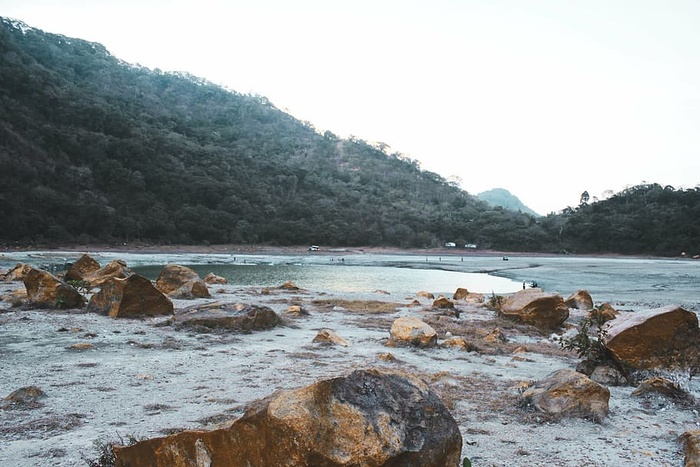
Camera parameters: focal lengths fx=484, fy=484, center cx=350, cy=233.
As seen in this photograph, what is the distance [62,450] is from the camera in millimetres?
4270

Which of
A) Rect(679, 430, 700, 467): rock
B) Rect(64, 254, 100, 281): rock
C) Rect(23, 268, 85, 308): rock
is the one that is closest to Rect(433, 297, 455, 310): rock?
Rect(23, 268, 85, 308): rock

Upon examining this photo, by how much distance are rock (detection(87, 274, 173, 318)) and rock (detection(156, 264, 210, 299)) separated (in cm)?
413

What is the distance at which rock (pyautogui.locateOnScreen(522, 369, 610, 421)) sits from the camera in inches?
223

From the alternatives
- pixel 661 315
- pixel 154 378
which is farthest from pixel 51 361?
pixel 661 315

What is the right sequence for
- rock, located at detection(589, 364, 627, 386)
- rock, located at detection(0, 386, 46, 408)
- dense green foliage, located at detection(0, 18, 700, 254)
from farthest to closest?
1. dense green foliage, located at detection(0, 18, 700, 254)
2. rock, located at detection(589, 364, 627, 386)
3. rock, located at detection(0, 386, 46, 408)

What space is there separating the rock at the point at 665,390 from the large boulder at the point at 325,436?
469 centimetres

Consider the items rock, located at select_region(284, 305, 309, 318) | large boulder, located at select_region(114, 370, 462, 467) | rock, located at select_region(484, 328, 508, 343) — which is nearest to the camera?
large boulder, located at select_region(114, 370, 462, 467)

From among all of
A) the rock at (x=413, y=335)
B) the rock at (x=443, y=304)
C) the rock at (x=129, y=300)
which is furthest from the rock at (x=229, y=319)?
the rock at (x=443, y=304)

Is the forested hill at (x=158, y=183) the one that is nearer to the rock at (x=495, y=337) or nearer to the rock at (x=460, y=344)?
the rock at (x=495, y=337)

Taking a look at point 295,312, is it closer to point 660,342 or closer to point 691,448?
point 660,342

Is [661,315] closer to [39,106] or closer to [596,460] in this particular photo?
[596,460]

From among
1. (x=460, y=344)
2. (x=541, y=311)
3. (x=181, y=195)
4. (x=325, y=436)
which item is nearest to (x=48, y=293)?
(x=460, y=344)

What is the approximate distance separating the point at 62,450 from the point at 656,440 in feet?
19.0

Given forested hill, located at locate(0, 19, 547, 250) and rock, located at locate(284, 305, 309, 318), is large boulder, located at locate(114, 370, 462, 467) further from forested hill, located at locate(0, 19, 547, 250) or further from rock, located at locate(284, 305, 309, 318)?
forested hill, located at locate(0, 19, 547, 250)
